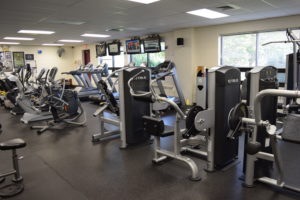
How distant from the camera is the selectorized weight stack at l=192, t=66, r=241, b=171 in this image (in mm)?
2754

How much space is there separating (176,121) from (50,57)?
37.8ft

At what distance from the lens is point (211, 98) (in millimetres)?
2830

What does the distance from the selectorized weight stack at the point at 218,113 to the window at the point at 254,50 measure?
140 inches

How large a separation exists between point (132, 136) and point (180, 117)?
128 cm

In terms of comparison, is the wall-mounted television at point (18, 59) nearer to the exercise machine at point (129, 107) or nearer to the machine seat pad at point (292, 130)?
the exercise machine at point (129, 107)

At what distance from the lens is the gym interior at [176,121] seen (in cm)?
252

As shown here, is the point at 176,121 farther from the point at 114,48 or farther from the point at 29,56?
the point at 29,56

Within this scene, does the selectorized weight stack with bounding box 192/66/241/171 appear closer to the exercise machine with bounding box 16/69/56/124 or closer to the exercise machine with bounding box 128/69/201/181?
the exercise machine with bounding box 128/69/201/181

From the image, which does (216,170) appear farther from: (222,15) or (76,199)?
(222,15)

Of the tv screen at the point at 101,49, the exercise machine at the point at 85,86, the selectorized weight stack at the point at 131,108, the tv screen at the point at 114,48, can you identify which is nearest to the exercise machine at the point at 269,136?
the selectorized weight stack at the point at 131,108

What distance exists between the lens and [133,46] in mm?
8789

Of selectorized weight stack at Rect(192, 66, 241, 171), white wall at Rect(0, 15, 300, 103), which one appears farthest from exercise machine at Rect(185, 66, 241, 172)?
white wall at Rect(0, 15, 300, 103)

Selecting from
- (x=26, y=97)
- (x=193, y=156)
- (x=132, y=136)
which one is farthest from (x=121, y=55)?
(x=193, y=156)

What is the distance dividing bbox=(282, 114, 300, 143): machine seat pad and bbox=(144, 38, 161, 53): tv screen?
6.22 metres
